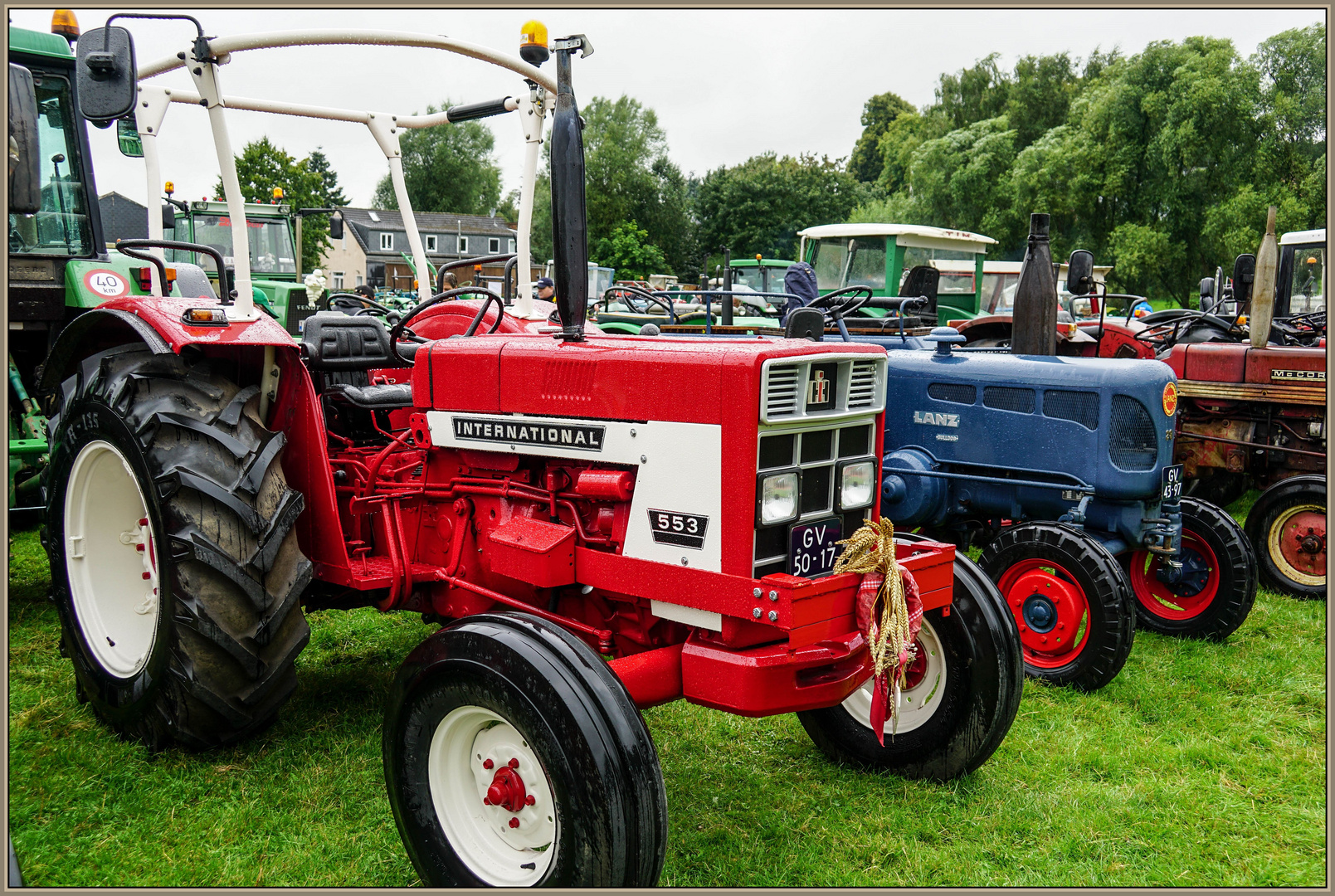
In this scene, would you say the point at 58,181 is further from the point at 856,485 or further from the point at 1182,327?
the point at 1182,327

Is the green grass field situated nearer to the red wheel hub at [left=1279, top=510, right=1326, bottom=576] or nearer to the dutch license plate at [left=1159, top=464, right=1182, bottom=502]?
the dutch license plate at [left=1159, top=464, right=1182, bottom=502]

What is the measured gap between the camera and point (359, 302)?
15.9 feet

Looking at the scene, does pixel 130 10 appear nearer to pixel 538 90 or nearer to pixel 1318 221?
pixel 538 90

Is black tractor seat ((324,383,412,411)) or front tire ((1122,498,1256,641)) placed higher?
black tractor seat ((324,383,412,411))

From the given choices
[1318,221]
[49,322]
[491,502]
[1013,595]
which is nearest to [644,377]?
[491,502]

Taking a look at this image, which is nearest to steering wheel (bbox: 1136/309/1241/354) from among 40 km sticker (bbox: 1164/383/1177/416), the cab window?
40 km sticker (bbox: 1164/383/1177/416)

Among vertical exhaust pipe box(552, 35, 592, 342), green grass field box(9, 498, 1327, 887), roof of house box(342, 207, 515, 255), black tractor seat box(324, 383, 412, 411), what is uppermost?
roof of house box(342, 207, 515, 255)

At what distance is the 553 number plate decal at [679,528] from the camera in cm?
246

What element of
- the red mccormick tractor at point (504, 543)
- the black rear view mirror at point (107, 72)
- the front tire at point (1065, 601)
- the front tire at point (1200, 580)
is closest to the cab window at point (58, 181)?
the red mccormick tractor at point (504, 543)

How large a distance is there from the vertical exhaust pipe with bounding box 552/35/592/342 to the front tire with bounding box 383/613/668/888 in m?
1.01

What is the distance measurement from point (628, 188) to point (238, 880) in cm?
4740

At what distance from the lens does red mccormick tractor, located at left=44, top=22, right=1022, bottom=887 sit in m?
2.36

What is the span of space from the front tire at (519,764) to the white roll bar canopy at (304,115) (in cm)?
163

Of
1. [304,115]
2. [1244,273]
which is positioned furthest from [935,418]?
[1244,273]
